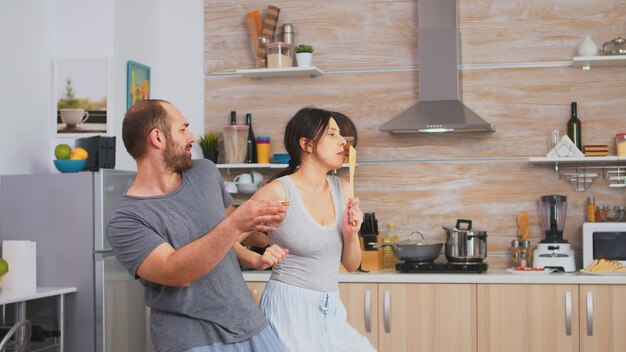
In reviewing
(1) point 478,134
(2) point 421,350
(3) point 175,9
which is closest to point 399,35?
Answer: (1) point 478,134

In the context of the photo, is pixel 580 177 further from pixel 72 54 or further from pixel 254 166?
pixel 72 54

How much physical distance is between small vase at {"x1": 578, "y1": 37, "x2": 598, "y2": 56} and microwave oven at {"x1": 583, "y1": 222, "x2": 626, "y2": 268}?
929 millimetres

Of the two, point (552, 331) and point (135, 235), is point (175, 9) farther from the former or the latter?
point (135, 235)

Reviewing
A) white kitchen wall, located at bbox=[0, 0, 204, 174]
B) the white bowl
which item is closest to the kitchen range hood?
the white bowl

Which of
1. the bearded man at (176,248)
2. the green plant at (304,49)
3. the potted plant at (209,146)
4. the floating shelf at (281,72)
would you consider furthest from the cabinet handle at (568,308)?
the bearded man at (176,248)

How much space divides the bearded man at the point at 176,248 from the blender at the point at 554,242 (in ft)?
8.89

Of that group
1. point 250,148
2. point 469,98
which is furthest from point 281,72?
point 469,98

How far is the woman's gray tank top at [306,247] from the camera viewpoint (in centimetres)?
254

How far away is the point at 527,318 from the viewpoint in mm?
4266

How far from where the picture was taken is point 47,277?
4188mm

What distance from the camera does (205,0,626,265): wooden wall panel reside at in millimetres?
4719

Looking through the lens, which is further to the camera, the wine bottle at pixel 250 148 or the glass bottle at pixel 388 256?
the wine bottle at pixel 250 148

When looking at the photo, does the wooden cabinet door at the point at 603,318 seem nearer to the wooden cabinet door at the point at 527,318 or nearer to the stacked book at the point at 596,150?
the wooden cabinet door at the point at 527,318

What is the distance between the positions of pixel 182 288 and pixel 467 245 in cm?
274
